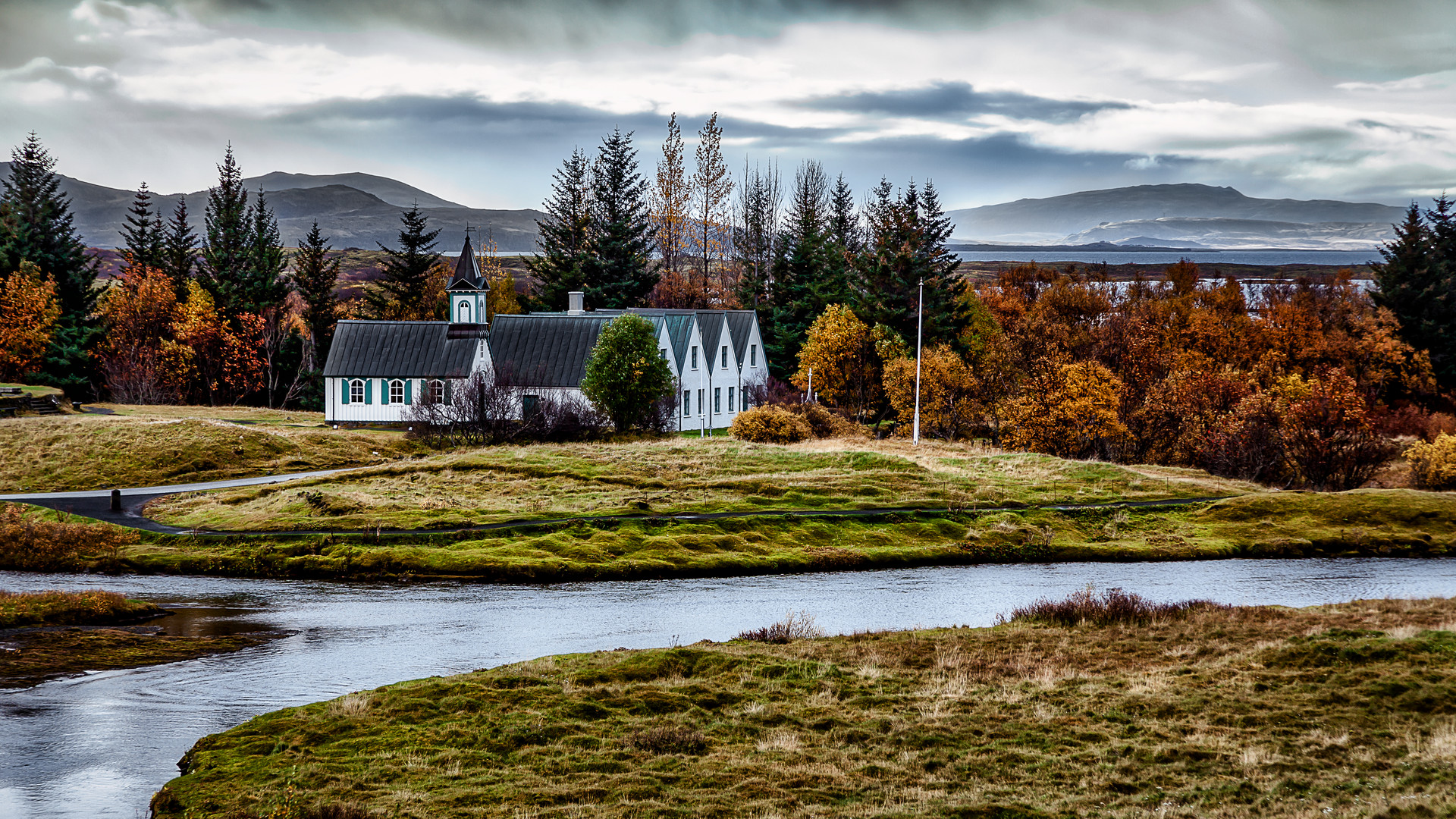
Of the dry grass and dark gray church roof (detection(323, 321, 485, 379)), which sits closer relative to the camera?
the dry grass

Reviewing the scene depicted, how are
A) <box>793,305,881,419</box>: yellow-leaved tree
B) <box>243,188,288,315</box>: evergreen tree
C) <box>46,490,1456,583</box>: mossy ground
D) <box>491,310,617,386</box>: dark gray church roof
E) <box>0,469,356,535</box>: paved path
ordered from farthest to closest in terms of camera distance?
<box>243,188,288,315</box>: evergreen tree, <box>793,305,881,419</box>: yellow-leaved tree, <box>491,310,617,386</box>: dark gray church roof, <box>0,469,356,535</box>: paved path, <box>46,490,1456,583</box>: mossy ground

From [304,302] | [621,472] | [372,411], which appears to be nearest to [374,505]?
[621,472]

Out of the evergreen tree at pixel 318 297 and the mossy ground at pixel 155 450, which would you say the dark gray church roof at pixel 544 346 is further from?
the evergreen tree at pixel 318 297

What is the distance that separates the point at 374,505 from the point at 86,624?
13259 mm

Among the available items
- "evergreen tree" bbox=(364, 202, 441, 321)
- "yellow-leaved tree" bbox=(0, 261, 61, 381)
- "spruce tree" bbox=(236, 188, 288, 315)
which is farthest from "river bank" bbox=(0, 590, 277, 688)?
"spruce tree" bbox=(236, 188, 288, 315)

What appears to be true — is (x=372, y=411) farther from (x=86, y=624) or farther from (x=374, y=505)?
(x=86, y=624)

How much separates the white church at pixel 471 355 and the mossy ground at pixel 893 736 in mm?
42669

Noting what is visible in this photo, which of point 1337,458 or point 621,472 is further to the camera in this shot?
point 1337,458

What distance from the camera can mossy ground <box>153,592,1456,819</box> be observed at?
41.1ft

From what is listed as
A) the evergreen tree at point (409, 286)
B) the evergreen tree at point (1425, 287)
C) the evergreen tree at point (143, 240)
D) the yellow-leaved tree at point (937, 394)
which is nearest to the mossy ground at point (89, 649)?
the yellow-leaved tree at point (937, 394)

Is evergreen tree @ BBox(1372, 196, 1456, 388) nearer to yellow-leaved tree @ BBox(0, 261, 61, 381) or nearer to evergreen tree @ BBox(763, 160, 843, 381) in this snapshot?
evergreen tree @ BBox(763, 160, 843, 381)

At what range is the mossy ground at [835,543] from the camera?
31.8 metres

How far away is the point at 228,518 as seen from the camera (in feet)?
118

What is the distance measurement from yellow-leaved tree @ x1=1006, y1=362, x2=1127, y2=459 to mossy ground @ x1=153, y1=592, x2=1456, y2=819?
33516mm
